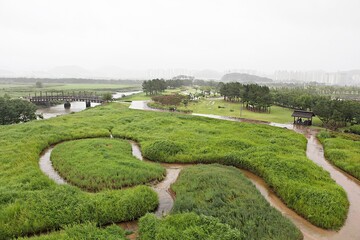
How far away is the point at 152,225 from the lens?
450 inches

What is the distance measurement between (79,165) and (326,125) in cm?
3644

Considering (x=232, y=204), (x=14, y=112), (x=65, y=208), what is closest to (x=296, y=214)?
(x=232, y=204)

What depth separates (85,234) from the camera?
35.2 feet

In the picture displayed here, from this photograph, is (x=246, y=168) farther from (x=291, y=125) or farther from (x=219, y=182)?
(x=291, y=125)

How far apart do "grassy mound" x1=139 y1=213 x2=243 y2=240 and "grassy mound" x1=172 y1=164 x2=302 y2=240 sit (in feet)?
2.38

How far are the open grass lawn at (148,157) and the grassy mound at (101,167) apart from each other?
164 centimetres

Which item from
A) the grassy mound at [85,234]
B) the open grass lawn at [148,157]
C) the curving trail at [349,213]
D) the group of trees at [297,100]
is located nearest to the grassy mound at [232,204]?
the curving trail at [349,213]

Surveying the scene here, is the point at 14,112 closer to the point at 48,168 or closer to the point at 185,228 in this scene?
the point at 48,168

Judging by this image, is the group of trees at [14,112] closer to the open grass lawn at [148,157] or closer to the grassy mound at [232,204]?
the open grass lawn at [148,157]

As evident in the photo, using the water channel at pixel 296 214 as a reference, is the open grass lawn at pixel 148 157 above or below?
above

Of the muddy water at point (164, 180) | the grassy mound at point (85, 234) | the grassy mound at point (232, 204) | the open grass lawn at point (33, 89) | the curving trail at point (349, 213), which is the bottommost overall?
the curving trail at point (349, 213)

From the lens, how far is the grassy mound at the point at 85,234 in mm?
10562

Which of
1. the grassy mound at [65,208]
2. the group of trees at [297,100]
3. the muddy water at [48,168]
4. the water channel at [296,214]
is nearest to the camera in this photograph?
the grassy mound at [65,208]

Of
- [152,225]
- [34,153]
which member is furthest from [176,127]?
[152,225]
